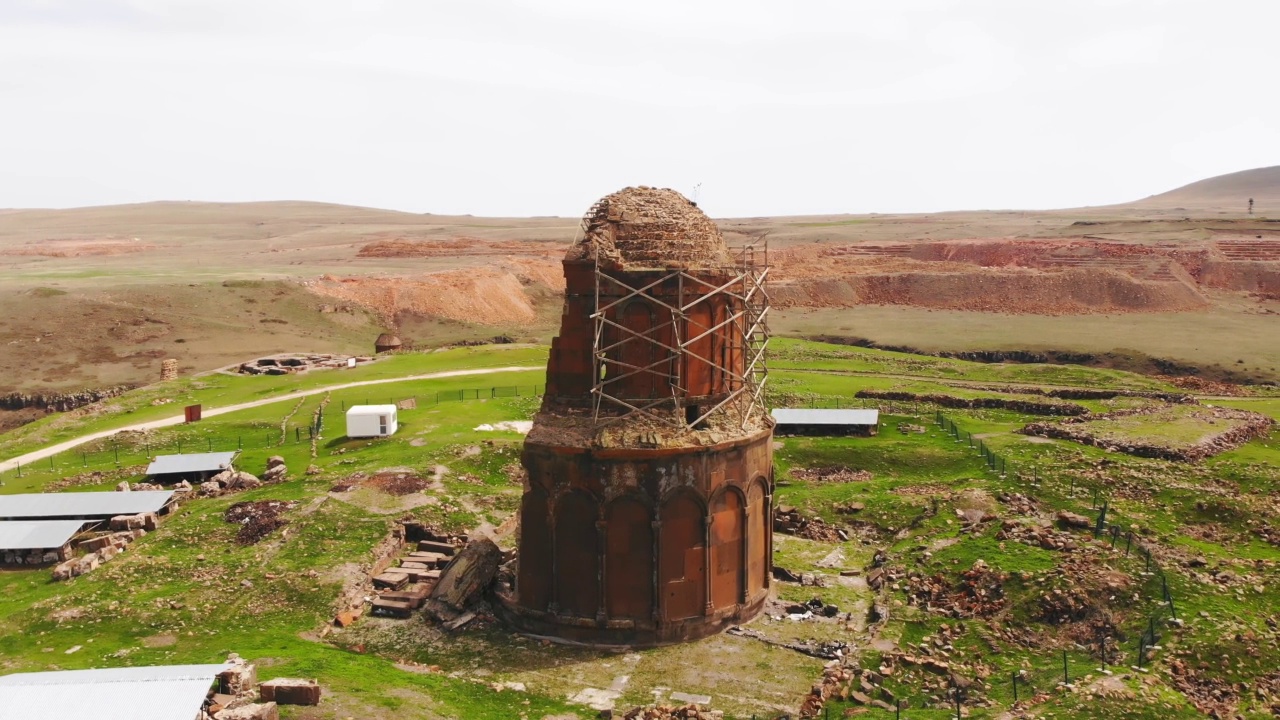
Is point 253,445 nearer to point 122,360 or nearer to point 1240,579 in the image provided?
point 122,360

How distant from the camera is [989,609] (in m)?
23.7

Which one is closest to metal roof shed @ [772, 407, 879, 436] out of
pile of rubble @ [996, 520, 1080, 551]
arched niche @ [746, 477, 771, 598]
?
pile of rubble @ [996, 520, 1080, 551]

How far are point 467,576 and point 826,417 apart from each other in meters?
20.2

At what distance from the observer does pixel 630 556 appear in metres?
23.7

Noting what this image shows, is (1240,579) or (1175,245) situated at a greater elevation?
(1175,245)

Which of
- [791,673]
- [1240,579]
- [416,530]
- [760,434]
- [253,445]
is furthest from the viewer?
[253,445]

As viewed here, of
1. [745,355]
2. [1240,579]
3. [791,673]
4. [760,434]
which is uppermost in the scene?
[745,355]

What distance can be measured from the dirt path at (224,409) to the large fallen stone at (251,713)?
29463mm

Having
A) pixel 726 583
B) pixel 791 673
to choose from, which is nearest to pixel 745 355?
pixel 726 583

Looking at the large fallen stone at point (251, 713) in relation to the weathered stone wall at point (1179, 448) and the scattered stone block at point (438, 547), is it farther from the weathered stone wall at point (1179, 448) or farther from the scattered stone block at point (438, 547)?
the weathered stone wall at point (1179, 448)

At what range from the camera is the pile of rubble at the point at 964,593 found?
2392cm

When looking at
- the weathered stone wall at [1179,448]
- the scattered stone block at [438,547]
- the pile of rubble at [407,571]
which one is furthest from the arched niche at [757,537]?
the weathered stone wall at [1179,448]

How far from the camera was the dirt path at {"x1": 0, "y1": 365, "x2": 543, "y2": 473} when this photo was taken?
42875 millimetres

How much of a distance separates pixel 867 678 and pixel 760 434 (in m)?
6.59
